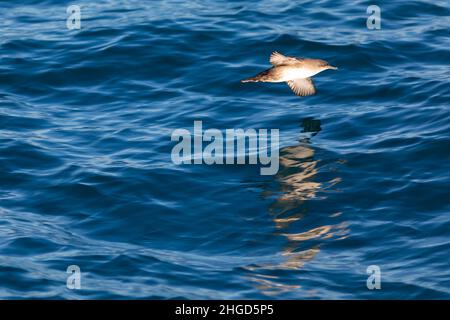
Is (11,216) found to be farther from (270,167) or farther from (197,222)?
(270,167)

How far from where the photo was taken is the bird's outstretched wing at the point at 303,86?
19156 millimetres

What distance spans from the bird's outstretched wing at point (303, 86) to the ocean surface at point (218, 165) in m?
0.61

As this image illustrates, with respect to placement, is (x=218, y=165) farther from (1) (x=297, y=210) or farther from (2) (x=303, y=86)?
(2) (x=303, y=86)

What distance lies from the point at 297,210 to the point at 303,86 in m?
3.18

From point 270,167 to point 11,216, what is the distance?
4.26 m

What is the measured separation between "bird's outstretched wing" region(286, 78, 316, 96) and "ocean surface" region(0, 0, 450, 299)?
0.61 meters

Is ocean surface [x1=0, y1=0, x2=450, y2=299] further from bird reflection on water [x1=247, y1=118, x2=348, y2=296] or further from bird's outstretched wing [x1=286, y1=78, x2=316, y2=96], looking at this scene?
bird's outstretched wing [x1=286, y1=78, x2=316, y2=96]

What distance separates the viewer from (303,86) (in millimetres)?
19172

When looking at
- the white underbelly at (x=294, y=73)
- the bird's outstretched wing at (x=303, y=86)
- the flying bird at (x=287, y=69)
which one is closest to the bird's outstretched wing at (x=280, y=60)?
the flying bird at (x=287, y=69)

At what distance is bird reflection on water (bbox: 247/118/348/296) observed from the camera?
15133mm

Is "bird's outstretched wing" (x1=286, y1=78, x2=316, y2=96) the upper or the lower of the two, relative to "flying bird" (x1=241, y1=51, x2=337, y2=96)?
upper

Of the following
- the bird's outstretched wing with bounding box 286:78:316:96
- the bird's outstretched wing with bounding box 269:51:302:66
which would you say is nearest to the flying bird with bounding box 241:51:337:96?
the bird's outstretched wing with bounding box 269:51:302:66

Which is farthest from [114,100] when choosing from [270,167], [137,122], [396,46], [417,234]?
[417,234]

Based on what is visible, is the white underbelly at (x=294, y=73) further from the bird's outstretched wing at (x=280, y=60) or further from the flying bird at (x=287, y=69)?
the bird's outstretched wing at (x=280, y=60)
